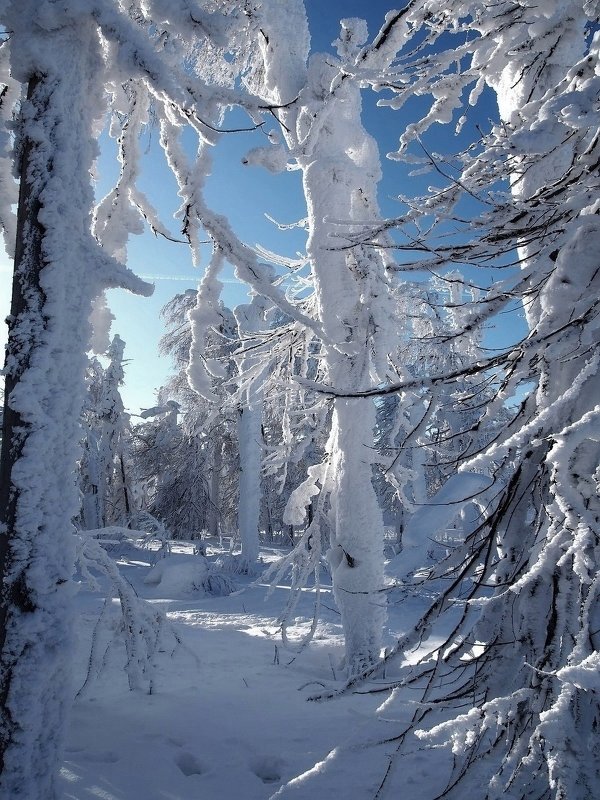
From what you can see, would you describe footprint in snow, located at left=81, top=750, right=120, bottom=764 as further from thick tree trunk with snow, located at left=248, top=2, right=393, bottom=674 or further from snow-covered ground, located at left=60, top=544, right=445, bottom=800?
thick tree trunk with snow, located at left=248, top=2, right=393, bottom=674

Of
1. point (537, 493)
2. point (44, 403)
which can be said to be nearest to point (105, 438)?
point (44, 403)

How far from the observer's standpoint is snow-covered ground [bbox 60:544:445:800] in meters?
3.00

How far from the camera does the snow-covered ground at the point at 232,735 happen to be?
9.83 feet

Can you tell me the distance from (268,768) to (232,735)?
56cm

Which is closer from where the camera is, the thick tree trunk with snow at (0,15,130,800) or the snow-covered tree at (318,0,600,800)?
the snow-covered tree at (318,0,600,800)

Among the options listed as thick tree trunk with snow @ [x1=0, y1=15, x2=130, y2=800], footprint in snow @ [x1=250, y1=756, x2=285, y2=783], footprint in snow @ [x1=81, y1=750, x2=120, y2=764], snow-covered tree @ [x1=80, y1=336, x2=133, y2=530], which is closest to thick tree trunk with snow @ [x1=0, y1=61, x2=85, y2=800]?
thick tree trunk with snow @ [x1=0, y1=15, x2=130, y2=800]

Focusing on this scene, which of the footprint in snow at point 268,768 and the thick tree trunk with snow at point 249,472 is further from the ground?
the thick tree trunk with snow at point 249,472

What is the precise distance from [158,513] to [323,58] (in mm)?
20064

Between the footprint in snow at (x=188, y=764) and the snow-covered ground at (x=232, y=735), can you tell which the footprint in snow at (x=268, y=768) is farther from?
the footprint in snow at (x=188, y=764)

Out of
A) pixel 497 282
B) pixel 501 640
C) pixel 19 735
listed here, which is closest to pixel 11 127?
pixel 497 282

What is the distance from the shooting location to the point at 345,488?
5320mm

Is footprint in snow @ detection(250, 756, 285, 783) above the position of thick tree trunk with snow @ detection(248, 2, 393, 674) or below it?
below

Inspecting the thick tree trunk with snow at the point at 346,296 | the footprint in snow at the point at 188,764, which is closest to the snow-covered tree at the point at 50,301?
the footprint in snow at the point at 188,764

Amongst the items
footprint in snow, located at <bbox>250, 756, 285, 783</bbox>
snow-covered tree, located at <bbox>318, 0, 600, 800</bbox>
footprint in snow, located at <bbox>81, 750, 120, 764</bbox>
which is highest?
snow-covered tree, located at <bbox>318, 0, 600, 800</bbox>
